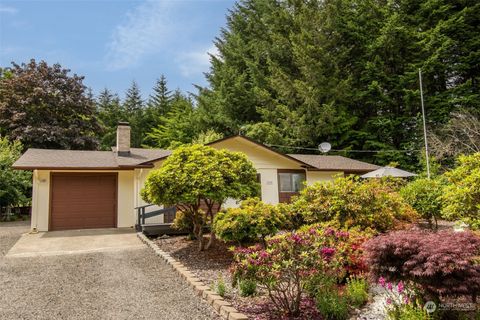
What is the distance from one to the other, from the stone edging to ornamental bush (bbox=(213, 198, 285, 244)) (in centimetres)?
118

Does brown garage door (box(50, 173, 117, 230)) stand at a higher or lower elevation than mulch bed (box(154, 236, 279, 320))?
higher

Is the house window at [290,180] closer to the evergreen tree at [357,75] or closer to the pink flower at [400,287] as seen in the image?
the evergreen tree at [357,75]

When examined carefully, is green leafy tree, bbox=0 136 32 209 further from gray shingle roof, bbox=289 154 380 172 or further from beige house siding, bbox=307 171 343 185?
beige house siding, bbox=307 171 343 185

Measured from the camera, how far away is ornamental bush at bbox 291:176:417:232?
773 centimetres

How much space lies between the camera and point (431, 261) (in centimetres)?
362

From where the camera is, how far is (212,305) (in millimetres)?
4852

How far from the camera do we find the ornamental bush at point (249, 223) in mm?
7336

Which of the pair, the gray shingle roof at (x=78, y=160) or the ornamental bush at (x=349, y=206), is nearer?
the ornamental bush at (x=349, y=206)

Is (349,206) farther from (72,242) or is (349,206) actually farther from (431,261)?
(72,242)

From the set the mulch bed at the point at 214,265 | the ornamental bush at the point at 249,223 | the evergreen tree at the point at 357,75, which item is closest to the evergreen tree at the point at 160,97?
the evergreen tree at the point at 357,75

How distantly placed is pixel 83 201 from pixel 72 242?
3.64m

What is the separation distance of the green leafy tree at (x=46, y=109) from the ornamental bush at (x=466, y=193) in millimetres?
22058

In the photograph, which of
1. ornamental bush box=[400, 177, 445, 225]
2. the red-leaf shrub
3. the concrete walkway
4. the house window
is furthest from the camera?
the house window

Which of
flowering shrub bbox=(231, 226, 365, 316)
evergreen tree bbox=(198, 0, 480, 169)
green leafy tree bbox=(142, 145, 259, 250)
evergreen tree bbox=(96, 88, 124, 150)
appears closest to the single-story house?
green leafy tree bbox=(142, 145, 259, 250)
